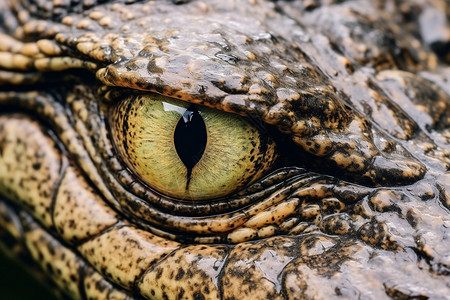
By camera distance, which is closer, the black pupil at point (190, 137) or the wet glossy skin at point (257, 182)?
the wet glossy skin at point (257, 182)

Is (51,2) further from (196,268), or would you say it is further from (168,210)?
(196,268)

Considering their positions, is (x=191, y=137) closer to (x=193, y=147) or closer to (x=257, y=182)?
(x=193, y=147)

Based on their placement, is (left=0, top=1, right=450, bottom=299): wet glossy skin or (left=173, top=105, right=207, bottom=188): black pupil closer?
(left=0, top=1, right=450, bottom=299): wet glossy skin

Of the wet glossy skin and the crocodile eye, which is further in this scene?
the crocodile eye
